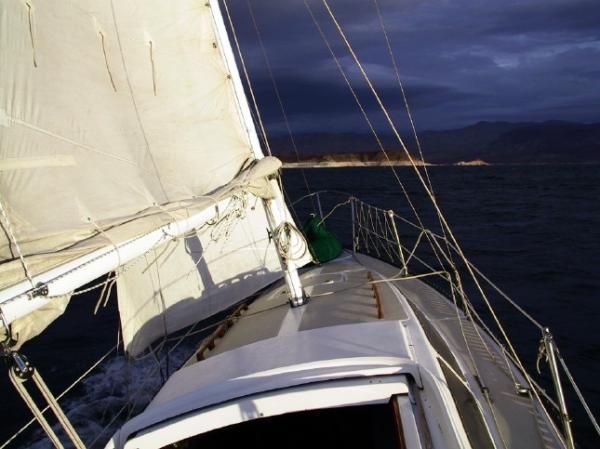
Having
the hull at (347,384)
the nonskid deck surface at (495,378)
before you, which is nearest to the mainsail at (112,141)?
the hull at (347,384)

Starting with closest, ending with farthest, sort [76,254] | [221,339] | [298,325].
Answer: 1. [76,254]
2. [298,325]
3. [221,339]

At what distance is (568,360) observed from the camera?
621cm

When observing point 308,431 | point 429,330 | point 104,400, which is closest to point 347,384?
point 308,431

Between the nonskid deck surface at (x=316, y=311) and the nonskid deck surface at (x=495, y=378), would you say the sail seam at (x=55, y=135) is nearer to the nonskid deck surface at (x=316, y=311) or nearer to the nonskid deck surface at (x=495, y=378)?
the nonskid deck surface at (x=316, y=311)

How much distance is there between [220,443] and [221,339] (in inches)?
35.0

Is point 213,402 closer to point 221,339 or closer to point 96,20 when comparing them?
point 221,339

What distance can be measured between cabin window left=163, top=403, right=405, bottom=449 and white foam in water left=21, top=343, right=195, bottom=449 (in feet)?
4.84

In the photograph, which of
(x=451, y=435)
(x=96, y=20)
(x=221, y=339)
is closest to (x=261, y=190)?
(x=221, y=339)

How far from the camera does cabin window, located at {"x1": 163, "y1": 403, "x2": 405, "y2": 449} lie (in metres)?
3.49

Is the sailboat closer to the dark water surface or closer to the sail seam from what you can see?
the sail seam

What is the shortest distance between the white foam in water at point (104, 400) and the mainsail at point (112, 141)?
51.5 inches

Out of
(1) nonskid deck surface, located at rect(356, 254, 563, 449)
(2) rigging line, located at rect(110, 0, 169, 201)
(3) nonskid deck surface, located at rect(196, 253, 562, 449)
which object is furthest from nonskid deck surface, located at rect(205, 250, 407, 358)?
(2) rigging line, located at rect(110, 0, 169, 201)

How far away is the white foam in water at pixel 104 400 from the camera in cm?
521

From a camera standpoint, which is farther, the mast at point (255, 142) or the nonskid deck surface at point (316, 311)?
the mast at point (255, 142)
